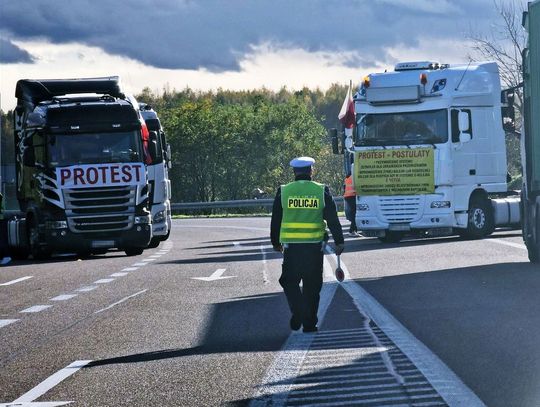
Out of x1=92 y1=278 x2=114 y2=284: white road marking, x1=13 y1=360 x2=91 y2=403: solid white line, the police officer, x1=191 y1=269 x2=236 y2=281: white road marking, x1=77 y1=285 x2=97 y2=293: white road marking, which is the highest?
the police officer

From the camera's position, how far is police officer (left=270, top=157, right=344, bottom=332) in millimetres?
12961

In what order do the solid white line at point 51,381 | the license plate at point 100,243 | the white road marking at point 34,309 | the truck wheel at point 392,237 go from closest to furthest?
the solid white line at point 51,381 → the white road marking at point 34,309 → the license plate at point 100,243 → the truck wheel at point 392,237

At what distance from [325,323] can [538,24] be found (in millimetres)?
8338

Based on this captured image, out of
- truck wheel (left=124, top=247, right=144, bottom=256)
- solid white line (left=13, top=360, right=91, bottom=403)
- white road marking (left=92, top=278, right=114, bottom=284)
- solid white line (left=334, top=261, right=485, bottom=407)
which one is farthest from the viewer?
truck wheel (left=124, top=247, right=144, bottom=256)

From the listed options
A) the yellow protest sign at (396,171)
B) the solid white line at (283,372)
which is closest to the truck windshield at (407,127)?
the yellow protest sign at (396,171)

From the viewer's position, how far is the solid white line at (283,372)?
8.34 metres

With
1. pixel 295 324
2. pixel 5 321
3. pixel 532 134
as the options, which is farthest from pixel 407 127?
pixel 295 324

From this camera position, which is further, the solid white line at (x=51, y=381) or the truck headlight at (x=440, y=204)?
the truck headlight at (x=440, y=204)

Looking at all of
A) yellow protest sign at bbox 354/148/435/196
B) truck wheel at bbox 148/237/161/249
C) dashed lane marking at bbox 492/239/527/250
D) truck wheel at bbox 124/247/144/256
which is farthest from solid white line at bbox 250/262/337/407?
truck wheel at bbox 148/237/161/249

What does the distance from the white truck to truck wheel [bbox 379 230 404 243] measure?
117 centimetres

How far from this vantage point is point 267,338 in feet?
40.0

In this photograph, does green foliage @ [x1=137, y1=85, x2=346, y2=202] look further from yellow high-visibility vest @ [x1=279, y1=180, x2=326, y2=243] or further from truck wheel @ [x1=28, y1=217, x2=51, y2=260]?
yellow high-visibility vest @ [x1=279, y1=180, x2=326, y2=243]

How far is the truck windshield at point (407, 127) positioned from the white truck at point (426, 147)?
21 mm

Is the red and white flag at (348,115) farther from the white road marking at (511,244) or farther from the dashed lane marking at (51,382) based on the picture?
the dashed lane marking at (51,382)
